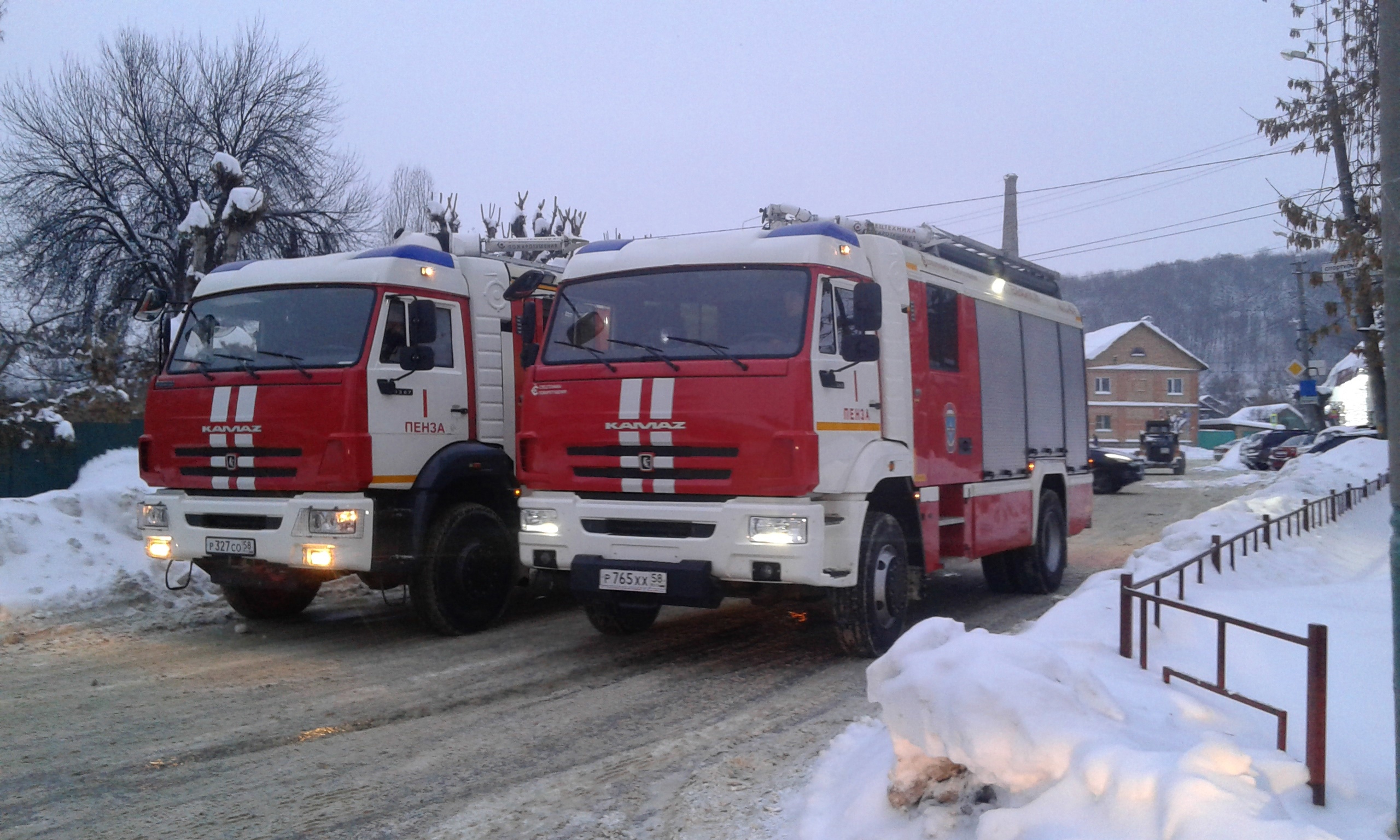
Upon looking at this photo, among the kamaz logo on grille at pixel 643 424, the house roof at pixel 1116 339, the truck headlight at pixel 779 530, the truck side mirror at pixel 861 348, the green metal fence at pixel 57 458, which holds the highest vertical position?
the house roof at pixel 1116 339

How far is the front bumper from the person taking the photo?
757 cm

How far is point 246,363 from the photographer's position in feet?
26.3

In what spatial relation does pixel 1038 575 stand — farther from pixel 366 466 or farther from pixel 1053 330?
pixel 366 466

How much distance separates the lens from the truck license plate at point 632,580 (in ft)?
22.6

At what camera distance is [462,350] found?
350 inches

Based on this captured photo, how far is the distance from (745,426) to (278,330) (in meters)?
3.86

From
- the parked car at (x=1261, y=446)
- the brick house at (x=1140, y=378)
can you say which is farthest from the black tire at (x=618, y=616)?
the brick house at (x=1140, y=378)

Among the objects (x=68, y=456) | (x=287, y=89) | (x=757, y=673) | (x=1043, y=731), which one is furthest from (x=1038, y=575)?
(x=287, y=89)

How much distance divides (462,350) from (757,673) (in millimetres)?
3716

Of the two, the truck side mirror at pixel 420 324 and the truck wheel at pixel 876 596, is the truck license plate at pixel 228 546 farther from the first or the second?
the truck wheel at pixel 876 596

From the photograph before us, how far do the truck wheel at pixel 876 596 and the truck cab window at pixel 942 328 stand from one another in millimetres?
1526

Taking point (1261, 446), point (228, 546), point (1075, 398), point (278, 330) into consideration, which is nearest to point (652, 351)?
point (278, 330)

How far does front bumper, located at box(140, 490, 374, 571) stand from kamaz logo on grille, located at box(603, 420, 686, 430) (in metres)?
1.96

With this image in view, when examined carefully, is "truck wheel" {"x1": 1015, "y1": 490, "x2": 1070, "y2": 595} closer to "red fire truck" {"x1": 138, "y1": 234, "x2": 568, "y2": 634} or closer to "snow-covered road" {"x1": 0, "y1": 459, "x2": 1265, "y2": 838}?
"snow-covered road" {"x1": 0, "y1": 459, "x2": 1265, "y2": 838}
